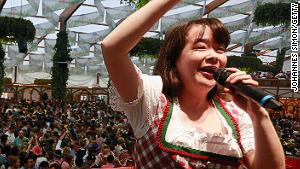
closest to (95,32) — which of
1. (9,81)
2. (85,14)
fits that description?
(85,14)

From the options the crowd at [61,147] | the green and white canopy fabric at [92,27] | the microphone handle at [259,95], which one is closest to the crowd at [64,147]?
the crowd at [61,147]

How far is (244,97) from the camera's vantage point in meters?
0.92

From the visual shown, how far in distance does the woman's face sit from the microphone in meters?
0.07

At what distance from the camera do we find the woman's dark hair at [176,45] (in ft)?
3.44

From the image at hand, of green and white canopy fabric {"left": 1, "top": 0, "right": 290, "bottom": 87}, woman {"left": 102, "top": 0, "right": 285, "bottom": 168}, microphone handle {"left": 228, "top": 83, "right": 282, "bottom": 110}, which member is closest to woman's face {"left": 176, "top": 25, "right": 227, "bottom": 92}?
woman {"left": 102, "top": 0, "right": 285, "bottom": 168}

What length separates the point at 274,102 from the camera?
0.81m

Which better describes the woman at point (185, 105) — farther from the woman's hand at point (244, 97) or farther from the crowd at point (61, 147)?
the crowd at point (61, 147)

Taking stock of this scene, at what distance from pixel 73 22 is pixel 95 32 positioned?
4221 millimetres

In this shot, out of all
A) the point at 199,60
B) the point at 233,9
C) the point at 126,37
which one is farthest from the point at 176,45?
the point at 233,9

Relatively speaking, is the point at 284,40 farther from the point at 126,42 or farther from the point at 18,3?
the point at 126,42

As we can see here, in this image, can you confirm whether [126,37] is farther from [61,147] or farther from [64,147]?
[61,147]

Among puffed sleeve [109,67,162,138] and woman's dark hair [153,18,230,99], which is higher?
woman's dark hair [153,18,230,99]

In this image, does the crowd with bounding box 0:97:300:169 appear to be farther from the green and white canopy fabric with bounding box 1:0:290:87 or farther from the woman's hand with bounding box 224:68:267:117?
the green and white canopy fabric with bounding box 1:0:290:87

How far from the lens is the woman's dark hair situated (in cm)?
105
